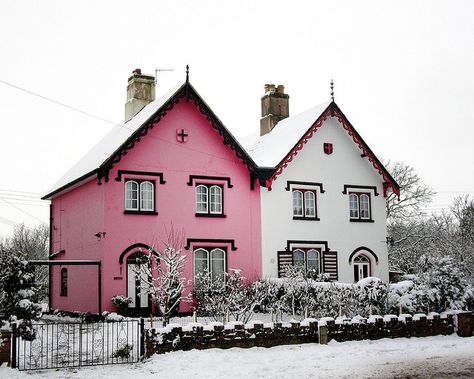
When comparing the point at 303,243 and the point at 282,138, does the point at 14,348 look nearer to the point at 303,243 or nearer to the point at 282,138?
the point at 303,243

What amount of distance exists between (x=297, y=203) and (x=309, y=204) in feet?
2.19

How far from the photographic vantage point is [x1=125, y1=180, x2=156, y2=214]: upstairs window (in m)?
25.8

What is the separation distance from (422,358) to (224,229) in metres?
13.1

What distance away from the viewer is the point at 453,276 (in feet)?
71.4

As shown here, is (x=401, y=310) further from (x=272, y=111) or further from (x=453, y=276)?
(x=272, y=111)

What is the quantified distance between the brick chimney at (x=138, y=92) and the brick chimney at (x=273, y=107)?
633 cm

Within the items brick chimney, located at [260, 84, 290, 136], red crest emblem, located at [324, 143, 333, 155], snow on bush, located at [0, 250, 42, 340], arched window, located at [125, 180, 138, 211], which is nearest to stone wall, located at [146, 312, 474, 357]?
snow on bush, located at [0, 250, 42, 340]

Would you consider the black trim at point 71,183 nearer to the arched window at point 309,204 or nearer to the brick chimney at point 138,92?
the brick chimney at point 138,92

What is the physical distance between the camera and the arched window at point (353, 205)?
30766 millimetres

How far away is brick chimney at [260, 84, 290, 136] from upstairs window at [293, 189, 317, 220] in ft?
19.1

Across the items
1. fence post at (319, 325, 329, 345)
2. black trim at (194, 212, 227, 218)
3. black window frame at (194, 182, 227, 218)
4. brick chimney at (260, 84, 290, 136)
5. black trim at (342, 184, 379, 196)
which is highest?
brick chimney at (260, 84, 290, 136)

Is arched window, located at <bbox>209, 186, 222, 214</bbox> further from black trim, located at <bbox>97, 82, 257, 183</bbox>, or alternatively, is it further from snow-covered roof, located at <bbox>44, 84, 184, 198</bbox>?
snow-covered roof, located at <bbox>44, 84, 184, 198</bbox>

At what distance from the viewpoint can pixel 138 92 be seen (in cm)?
3192

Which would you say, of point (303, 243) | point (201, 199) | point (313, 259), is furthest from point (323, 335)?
point (313, 259)
